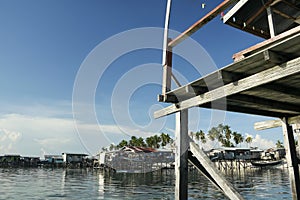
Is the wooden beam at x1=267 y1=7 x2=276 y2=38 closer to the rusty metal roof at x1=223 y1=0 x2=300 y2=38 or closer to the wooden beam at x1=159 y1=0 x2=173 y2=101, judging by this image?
the rusty metal roof at x1=223 y1=0 x2=300 y2=38

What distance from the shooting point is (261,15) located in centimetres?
774

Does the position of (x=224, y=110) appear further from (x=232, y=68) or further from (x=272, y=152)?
(x=272, y=152)

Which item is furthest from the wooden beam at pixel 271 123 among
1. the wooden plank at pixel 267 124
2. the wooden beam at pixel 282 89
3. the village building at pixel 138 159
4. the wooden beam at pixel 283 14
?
the village building at pixel 138 159

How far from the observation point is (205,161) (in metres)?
5.05

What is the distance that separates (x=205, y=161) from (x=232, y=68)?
2.04 m

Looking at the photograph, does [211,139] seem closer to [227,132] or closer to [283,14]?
[227,132]

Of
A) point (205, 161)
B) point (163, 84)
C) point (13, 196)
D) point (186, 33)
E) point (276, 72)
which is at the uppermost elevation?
point (186, 33)

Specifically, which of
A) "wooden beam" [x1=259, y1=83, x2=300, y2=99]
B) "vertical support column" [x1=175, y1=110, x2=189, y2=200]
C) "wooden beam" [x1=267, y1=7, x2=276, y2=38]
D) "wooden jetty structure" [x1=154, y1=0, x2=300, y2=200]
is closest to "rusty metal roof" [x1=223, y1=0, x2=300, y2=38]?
"wooden jetty structure" [x1=154, y1=0, x2=300, y2=200]

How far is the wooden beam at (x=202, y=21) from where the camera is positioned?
4441mm

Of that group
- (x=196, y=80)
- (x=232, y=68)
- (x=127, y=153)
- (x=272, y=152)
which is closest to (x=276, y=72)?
(x=232, y=68)

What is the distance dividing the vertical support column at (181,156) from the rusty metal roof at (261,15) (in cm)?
361

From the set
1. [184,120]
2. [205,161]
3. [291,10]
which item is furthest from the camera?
[291,10]

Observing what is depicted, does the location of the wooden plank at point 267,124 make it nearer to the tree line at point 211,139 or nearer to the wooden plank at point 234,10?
the wooden plank at point 234,10

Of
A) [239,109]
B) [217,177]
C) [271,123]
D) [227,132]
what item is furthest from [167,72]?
[227,132]
